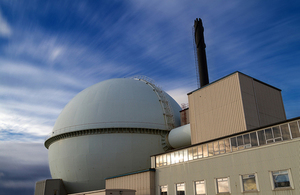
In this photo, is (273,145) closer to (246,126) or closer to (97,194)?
(246,126)

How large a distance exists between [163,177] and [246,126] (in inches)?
333

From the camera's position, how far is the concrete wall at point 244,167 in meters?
15.3

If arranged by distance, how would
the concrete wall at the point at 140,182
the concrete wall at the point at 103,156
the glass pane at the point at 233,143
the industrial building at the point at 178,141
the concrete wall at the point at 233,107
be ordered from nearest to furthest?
1. the industrial building at the point at 178,141
2. the glass pane at the point at 233,143
3. the concrete wall at the point at 233,107
4. the concrete wall at the point at 140,182
5. the concrete wall at the point at 103,156

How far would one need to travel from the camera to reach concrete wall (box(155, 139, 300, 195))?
1530cm

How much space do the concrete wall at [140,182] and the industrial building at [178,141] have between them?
85 millimetres

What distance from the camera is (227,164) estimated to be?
1852cm

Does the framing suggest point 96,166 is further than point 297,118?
Yes

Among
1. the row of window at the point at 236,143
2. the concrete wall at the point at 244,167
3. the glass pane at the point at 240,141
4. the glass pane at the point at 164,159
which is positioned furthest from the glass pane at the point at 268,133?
the glass pane at the point at 164,159

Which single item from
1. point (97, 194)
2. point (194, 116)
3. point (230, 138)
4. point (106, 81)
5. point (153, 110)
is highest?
point (106, 81)

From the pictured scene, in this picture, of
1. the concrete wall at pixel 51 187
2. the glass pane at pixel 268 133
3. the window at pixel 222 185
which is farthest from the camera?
the concrete wall at pixel 51 187

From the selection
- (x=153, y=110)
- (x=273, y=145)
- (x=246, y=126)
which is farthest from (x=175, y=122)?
(x=273, y=145)

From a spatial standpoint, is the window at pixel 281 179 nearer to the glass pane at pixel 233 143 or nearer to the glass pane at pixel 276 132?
the glass pane at pixel 276 132

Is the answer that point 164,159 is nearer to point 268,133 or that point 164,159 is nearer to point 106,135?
point 268,133

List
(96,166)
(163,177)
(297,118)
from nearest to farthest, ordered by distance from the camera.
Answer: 1. (297,118)
2. (163,177)
3. (96,166)
